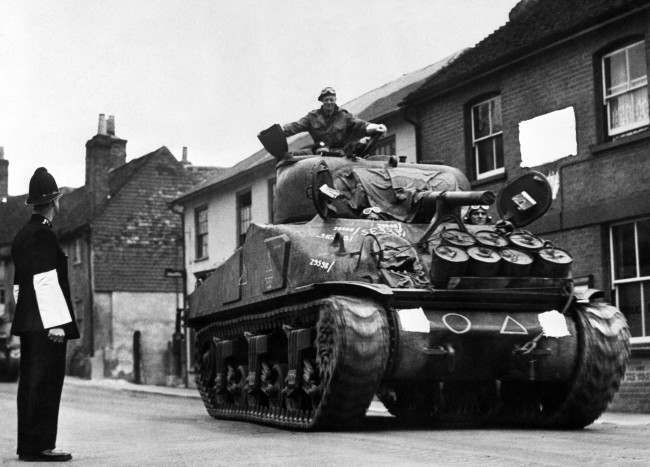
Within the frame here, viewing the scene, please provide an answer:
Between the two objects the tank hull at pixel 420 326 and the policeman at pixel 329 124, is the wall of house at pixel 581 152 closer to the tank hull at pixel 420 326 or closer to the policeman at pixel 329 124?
the policeman at pixel 329 124

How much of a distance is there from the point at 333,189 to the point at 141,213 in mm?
29432

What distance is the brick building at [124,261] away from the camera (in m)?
38.0

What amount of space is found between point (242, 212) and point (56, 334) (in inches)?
895

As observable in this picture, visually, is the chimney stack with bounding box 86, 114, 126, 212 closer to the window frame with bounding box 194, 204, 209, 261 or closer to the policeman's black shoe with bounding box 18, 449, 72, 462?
the window frame with bounding box 194, 204, 209, 261

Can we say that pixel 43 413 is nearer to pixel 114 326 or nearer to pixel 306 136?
pixel 306 136

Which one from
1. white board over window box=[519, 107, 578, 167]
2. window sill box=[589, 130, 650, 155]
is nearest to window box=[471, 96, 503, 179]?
white board over window box=[519, 107, 578, 167]

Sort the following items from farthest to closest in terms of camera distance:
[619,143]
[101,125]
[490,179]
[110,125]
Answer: [110,125]
[101,125]
[490,179]
[619,143]

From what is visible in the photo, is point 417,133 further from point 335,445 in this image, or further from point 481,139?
point 335,445

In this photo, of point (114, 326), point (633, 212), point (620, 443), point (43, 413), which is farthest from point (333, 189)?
point (114, 326)

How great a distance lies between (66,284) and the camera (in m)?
7.95

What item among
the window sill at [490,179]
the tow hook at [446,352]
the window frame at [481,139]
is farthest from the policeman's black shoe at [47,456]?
the window frame at [481,139]

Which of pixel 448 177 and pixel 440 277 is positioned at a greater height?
pixel 448 177

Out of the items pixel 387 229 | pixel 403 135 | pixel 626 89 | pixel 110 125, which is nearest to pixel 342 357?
pixel 387 229

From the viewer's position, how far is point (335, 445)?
904 centimetres
